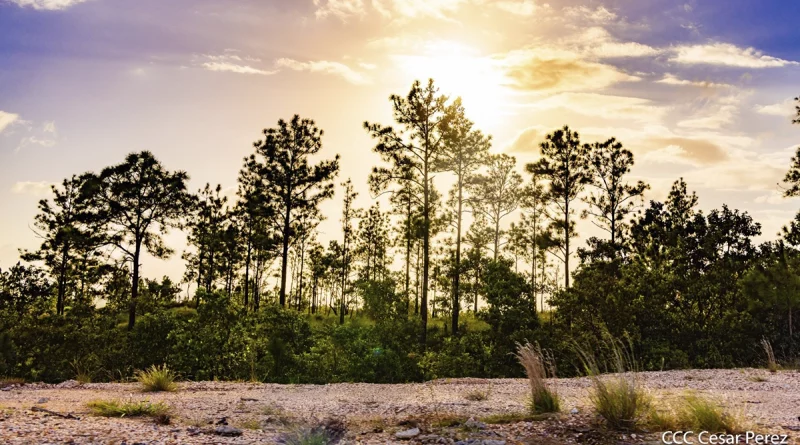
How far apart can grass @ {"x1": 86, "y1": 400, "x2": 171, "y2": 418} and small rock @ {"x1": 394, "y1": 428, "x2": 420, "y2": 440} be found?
3.34m

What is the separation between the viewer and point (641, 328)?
17.8 m

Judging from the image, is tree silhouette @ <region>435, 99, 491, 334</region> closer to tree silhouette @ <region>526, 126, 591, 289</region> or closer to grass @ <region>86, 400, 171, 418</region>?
tree silhouette @ <region>526, 126, 591, 289</region>

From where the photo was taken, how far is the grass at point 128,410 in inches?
292

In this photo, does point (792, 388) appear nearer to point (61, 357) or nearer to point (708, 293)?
point (708, 293)

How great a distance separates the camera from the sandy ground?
6.02 metres

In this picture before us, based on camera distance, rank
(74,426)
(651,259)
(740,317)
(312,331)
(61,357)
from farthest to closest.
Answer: (651,259) < (312,331) < (740,317) < (61,357) < (74,426)

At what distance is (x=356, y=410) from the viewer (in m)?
8.23

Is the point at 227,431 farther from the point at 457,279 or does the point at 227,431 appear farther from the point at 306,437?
the point at 457,279

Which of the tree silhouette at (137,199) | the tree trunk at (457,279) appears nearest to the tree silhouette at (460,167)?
the tree trunk at (457,279)

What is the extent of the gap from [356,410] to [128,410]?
3.28 m

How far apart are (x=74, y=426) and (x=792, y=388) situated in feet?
38.3

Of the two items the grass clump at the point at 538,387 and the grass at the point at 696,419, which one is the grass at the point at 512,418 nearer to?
the grass clump at the point at 538,387

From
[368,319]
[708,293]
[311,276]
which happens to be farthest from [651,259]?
[311,276]

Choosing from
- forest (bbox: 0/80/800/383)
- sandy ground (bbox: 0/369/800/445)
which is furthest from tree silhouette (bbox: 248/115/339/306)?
sandy ground (bbox: 0/369/800/445)
